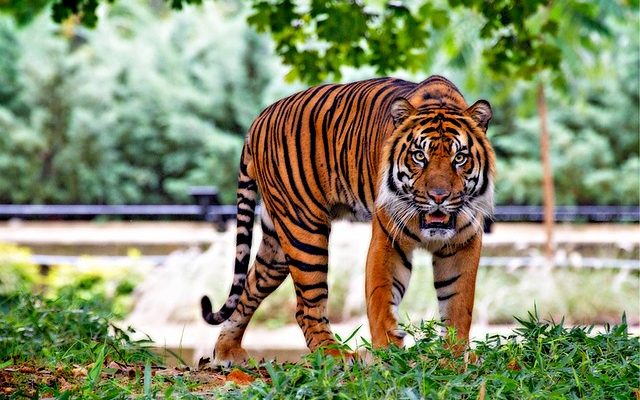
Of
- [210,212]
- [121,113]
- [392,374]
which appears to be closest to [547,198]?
[210,212]

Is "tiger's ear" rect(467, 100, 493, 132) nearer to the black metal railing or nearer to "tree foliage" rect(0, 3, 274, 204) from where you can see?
the black metal railing

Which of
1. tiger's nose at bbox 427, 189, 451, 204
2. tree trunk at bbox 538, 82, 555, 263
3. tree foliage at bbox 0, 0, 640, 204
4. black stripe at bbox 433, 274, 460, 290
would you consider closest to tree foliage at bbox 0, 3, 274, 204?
tree foliage at bbox 0, 0, 640, 204

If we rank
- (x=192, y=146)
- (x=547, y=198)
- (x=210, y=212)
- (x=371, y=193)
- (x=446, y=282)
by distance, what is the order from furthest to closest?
(x=192, y=146)
(x=210, y=212)
(x=547, y=198)
(x=371, y=193)
(x=446, y=282)

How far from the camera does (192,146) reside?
19.5m

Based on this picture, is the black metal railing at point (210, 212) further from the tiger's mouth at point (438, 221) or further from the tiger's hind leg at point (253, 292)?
the tiger's mouth at point (438, 221)

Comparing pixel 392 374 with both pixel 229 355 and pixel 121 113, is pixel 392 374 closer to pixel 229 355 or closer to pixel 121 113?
pixel 229 355

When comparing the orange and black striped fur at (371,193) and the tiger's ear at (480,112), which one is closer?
the orange and black striped fur at (371,193)

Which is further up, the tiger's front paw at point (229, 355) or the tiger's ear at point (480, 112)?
the tiger's ear at point (480, 112)

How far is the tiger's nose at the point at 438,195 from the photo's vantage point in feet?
14.9

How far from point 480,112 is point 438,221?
60 centimetres

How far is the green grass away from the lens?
153 inches

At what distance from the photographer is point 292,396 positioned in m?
3.87

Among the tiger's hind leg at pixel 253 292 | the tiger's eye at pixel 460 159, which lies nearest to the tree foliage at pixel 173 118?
the tiger's hind leg at pixel 253 292

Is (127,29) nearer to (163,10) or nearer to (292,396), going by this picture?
(163,10)
